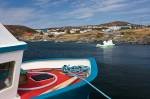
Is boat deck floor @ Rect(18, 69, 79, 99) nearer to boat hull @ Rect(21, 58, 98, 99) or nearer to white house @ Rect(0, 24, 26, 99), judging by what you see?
boat hull @ Rect(21, 58, 98, 99)

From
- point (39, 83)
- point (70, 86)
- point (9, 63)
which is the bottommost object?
point (39, 83)

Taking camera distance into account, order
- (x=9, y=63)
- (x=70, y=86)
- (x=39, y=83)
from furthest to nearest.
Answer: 1. (x=39, y=83)
2. (x=70, y=86)
3. (x=9, y=63)

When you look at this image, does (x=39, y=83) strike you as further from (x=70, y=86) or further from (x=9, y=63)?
(x=9, y=63)

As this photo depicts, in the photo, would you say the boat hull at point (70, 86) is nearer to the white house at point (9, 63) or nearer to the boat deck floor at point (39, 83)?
the boat deck floor at point (39, 83)

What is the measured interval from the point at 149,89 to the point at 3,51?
24772 mm

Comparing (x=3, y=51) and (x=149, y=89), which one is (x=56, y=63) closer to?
(x=3, y=51)

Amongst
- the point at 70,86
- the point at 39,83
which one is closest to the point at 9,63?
the point at 70,86

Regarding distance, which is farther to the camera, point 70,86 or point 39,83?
point 39,83

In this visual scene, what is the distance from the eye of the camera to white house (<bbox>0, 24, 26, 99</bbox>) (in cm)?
1163

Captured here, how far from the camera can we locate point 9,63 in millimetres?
12055

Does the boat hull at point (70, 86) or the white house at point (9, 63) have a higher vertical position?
the white house at point (9, 63)

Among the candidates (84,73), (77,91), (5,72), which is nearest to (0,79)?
(5,72)

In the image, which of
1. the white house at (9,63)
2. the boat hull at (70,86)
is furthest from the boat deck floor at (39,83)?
the white house at (9,63)

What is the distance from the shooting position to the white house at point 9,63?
1163 cm
